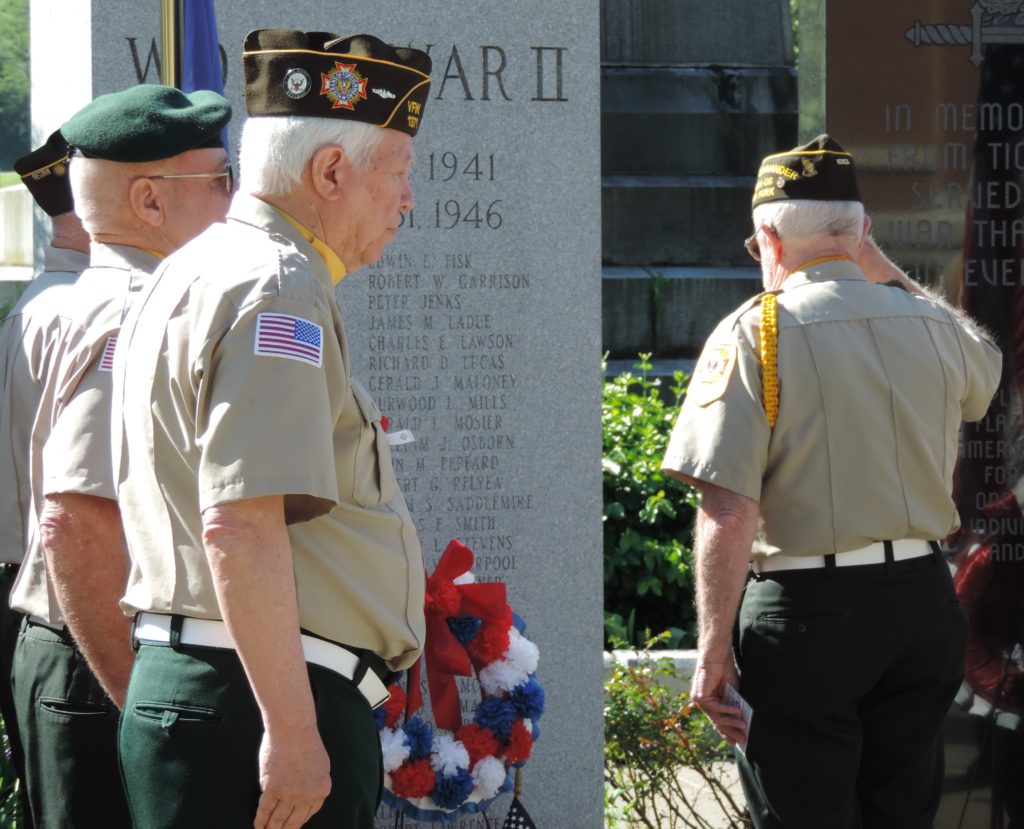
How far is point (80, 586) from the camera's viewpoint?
8.90ft

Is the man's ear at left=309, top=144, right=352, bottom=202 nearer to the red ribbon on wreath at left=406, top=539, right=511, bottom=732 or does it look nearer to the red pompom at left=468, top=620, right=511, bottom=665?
the red ribbon on wreath at left=406, top=539, right=511, bottom=732

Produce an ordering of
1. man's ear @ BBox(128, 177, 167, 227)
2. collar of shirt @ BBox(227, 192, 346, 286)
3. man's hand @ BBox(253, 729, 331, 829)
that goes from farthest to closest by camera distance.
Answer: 1. man's ear @ BBox(128, 177, 167, 227)
2. collar of shirt @ BBox(227, 192, 346, 286)
3. man's hand @ BBox(253, 729, 331, 829)

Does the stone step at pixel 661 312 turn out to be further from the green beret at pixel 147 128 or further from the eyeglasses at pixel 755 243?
the green beret at pixel 147 128

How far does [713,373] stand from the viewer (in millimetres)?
3500

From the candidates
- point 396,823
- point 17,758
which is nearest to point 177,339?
point 17,758

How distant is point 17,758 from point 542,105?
249 cm

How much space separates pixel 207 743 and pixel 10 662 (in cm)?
137

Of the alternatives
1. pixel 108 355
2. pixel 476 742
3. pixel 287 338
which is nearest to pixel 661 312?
pixel 476 742

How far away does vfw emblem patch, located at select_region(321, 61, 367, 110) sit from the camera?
2424 mm

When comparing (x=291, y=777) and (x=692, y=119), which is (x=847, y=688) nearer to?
(x=291, y=777)

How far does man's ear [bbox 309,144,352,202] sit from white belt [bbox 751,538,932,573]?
5.07ft

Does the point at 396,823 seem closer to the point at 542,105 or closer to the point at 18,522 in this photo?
the point at 18,522

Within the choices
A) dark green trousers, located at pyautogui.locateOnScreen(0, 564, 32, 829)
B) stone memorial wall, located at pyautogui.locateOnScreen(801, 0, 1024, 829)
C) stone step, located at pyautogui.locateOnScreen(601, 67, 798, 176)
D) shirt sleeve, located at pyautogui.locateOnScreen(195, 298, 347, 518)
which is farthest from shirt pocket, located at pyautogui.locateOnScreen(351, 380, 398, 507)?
stone step, located at pyautogui.locateOnScreen(601, 67, 798, 176)

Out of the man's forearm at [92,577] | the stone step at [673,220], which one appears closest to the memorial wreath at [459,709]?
the man's forearm at [92,577]
